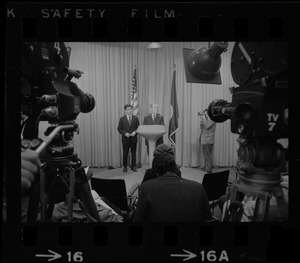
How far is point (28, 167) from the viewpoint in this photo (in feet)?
4.57

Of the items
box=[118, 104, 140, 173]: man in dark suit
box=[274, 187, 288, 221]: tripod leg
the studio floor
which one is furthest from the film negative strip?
box=[118, 104, 140, 173]: man in dark suit

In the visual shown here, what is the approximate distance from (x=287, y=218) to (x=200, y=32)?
1.01 metres

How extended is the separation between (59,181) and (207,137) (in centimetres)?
91

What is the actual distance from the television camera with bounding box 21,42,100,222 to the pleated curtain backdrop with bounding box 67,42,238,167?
0.08 metres

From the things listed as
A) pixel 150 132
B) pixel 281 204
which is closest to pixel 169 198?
pixel 150 132

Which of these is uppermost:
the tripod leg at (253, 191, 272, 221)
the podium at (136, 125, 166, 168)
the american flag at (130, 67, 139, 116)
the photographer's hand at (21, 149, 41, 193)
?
the american flag at (130, 67, 139, 116)

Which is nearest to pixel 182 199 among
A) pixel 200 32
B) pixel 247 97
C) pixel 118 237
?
pixel 118 237

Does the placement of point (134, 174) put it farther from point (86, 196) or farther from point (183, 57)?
point (183, 57)

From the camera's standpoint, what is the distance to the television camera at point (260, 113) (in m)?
1.38

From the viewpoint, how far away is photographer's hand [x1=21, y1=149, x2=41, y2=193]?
1384mm

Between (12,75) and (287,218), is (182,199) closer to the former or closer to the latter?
(287,218)

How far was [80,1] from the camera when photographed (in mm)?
1336

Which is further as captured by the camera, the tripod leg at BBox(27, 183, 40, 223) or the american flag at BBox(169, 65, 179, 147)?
the american flag at BBox(169, 65, 179, 147)

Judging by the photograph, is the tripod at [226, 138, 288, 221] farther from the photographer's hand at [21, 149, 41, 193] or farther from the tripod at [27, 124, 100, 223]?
the photographer's hand at [21, 149, 41, 193]
